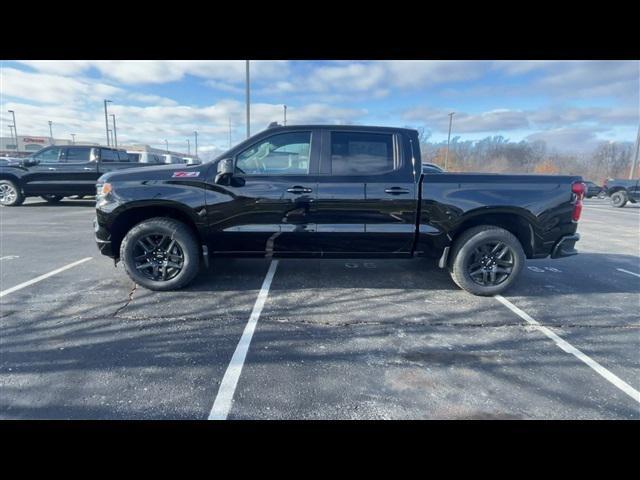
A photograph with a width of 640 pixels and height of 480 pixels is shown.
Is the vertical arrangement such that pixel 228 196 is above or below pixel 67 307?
above

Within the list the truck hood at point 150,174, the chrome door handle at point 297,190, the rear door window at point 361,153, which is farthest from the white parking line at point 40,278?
the rear door window at point 361,153

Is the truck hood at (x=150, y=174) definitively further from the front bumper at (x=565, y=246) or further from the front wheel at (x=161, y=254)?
the front bumper at (x=565, y=246)

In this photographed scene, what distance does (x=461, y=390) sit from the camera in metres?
2.44

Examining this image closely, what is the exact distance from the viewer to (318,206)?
402 centimetres

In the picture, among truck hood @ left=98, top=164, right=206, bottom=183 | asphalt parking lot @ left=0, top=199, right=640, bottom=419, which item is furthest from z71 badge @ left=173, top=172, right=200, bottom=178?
asphalt parking lot @ left=0, top=199, right=640, bottom=419

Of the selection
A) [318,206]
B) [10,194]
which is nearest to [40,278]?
[318,206]

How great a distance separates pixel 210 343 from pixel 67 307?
1.91 metres

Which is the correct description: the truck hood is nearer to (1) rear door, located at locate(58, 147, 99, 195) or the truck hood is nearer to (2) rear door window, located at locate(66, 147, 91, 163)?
(1) rear door, located at locate(58, 147, 99, 195)

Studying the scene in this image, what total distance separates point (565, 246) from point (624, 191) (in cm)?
2002

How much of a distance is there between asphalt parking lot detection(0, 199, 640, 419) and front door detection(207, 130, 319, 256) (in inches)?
26.5

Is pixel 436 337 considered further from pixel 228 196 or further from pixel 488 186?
pixel 228 196

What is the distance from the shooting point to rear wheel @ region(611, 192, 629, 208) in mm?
18422

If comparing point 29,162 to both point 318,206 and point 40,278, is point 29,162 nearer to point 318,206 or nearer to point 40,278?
point 40,278

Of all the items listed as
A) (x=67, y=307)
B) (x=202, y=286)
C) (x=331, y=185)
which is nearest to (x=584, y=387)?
(x=331, y=185)
